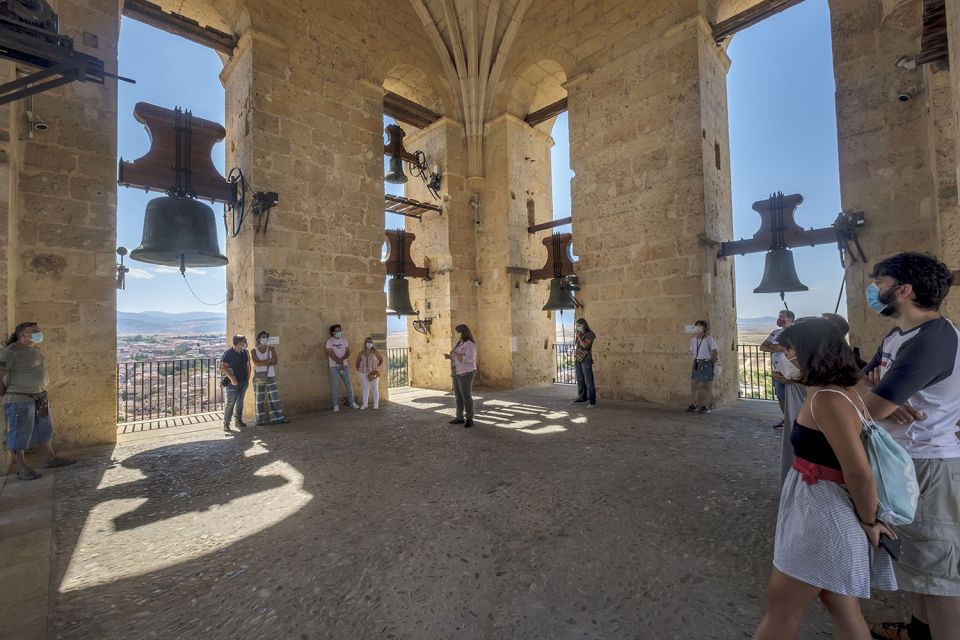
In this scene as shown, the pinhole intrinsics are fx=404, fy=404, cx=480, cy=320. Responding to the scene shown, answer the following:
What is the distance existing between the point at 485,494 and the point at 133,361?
708cm

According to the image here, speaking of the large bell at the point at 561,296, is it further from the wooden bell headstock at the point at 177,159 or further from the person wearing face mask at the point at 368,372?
the wooden bell headstock at the point at 177,159

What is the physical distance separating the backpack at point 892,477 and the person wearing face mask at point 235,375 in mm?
6241

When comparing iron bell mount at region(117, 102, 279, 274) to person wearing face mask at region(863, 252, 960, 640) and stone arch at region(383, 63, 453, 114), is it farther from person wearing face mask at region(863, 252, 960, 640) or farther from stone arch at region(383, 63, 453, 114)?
person wearing face mask at region(863, 252, 960, 640)

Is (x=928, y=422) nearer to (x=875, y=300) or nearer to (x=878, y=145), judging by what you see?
(x=875, y=300)

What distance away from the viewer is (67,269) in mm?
4688

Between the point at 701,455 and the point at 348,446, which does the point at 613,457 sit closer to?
the point at 701,455

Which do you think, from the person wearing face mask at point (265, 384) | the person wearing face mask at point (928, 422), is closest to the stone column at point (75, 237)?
the person wearing face mask at point (265, 384)

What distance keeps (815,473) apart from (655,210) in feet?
20.3

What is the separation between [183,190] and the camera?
18.4 ft

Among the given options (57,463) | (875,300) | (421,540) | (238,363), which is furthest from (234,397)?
(875,300)

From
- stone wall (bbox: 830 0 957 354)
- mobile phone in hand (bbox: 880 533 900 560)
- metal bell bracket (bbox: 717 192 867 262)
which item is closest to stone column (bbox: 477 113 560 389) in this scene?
metal bell bracket (bbox: 717 192 867 262)

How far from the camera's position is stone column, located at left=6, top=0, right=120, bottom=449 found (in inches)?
178

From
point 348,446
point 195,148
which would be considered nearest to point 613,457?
point 348,446

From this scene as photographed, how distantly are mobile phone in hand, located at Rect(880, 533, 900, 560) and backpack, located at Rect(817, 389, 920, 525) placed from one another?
0.05m
